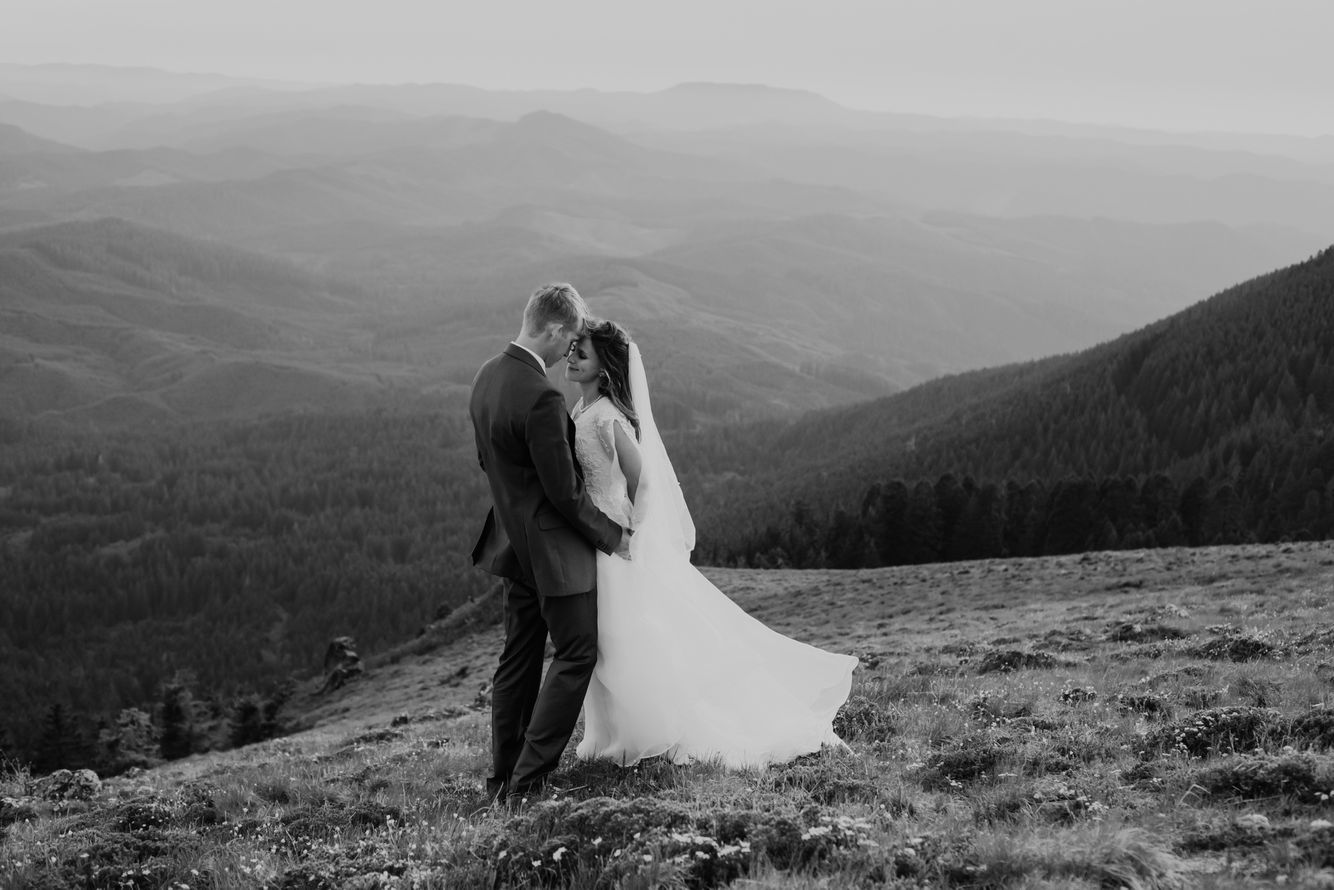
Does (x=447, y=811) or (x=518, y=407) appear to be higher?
(x=518, y=407)

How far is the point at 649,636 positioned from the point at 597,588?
73 centimetres

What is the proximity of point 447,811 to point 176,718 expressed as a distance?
272ft

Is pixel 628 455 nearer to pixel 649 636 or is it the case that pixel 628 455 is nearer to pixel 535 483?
pixel 535 483

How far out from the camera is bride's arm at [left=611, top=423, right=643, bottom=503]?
36.8 feet

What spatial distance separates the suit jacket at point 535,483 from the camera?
10273 millimetres

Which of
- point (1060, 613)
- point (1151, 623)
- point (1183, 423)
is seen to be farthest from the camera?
point (1183, 423)

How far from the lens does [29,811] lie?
12961 millimetres

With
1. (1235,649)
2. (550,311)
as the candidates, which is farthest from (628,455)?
(1235,649)

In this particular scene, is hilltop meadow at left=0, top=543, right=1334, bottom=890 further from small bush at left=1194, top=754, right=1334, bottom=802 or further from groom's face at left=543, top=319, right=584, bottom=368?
groom's face at left=543, top=319, right=584, bottom=368

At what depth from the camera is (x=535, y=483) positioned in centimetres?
1065

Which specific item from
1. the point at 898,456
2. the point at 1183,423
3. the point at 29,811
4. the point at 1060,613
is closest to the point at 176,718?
the point at 1060,613

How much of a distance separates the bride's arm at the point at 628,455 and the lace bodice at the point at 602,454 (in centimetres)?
4

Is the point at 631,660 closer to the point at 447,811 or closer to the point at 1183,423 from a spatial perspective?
the point at 447,811

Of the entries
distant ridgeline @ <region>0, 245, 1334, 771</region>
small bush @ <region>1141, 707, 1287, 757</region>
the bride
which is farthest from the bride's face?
distant ridgeline @ <region>0, 245, 1334, 771</region>
